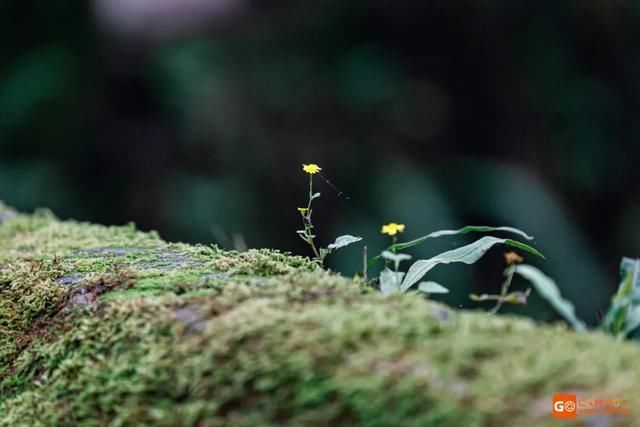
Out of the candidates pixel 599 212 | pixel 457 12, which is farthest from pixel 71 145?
pixel 599 212

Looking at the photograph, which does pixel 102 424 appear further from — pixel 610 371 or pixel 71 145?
pixel 71 145

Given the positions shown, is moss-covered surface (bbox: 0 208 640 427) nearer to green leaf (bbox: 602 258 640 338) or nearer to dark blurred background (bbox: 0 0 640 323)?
green leaf (bbox: 602 258 640 338)

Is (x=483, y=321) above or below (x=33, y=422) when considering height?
above

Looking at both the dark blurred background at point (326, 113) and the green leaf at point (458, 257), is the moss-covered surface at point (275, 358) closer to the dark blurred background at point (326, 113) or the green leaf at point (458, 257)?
the green leaf at point (458, 257)
